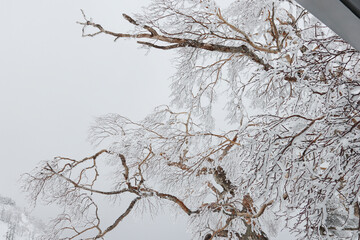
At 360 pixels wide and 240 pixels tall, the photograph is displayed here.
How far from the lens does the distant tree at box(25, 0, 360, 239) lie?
1604mm

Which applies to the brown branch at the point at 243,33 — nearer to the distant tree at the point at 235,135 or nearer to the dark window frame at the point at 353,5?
the distant tree at the point at 235,135

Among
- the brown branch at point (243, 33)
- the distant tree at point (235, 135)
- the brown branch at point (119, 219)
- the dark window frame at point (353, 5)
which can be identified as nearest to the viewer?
the dark window frame at point (353, 5)

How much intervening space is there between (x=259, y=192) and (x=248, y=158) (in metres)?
0.21

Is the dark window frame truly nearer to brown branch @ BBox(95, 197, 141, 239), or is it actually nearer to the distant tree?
the distant tree

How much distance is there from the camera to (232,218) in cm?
393

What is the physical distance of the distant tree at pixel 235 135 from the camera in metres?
1.60

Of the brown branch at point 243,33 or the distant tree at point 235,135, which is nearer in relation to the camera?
the distant tree at point 235,135

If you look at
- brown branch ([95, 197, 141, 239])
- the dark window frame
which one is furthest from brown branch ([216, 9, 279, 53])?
brown branch ([95, 197, 141, 239])

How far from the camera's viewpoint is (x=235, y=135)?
334 centimetres

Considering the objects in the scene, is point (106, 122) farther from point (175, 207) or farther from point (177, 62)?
point (175, 207)

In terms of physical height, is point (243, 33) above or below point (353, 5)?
above

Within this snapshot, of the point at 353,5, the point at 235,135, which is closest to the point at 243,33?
the point at 235,135

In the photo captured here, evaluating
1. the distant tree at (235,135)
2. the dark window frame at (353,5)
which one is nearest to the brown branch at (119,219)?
the distant tree at (235,135)

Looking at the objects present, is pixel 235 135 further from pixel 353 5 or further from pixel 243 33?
pixel 353 5
